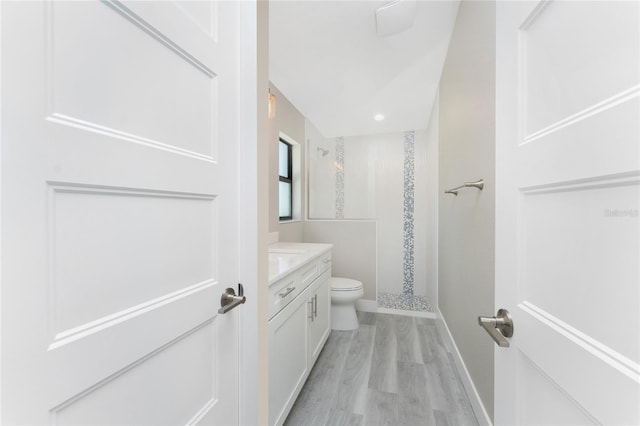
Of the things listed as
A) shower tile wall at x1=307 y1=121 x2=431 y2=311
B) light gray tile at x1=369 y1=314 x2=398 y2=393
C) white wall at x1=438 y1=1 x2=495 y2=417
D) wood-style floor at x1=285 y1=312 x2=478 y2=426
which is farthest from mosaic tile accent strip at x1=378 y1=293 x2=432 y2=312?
white wall at x1=438 y1=1 x2=495 y2=417

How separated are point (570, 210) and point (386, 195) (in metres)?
3.35

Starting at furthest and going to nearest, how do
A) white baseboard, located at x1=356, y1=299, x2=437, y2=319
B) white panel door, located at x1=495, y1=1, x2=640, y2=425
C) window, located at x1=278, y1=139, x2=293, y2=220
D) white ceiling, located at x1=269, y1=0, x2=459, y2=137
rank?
white baseboard, located at x1=356, y1=299, x2=437, y2=319, window, located at x1=278, y1=139, x2=293, y2=220, white ceiling, located at x1=269, y1=0, x2=459, y2=137, white panel door, located at x1=495, y1=1, x2=640, y2=425

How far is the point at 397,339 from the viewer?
238 cm

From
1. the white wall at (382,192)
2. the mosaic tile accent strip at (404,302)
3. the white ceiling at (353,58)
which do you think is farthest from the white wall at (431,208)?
the white ceiling at (353,58)

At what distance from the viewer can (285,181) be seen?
2967 mm

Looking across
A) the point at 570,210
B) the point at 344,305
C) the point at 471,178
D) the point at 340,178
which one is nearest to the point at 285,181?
the point at 340,178

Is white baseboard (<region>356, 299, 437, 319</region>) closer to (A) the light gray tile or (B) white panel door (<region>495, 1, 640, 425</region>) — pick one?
(A) the light gray tile

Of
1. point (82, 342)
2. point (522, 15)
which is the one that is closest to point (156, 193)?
point (82, 342)

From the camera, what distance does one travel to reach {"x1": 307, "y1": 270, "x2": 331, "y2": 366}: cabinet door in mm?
1791

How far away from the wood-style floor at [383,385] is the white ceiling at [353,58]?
244 cm

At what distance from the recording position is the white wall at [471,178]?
3.95 feet

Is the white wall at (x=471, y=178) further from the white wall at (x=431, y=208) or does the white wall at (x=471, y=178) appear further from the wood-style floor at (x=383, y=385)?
the white wall at (x=431, y=208)

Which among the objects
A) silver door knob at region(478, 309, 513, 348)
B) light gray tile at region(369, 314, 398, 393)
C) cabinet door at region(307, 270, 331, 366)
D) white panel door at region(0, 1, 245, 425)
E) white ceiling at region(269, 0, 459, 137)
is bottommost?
light gray tile at region(369, 314, 398, 393)

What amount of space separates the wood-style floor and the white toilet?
0.12m
